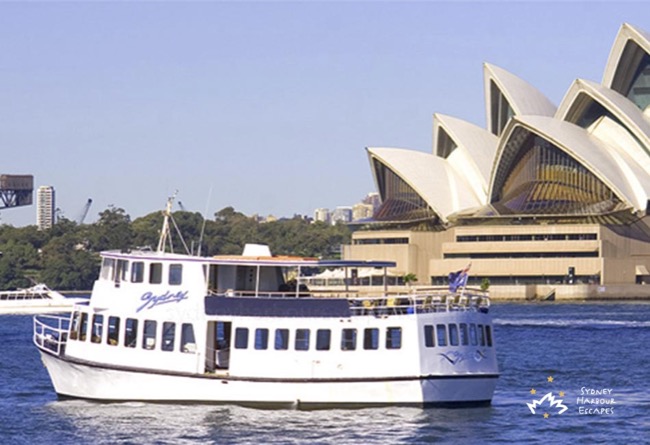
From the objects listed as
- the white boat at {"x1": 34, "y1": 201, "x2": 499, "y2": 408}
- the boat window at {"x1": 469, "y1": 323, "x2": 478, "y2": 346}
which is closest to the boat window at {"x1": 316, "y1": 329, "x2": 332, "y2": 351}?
the white boat at {"x1": 34, "y1": 201, "x2": 499, "y2": 408}

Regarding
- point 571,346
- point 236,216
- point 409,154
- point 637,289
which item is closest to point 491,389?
point 571,346

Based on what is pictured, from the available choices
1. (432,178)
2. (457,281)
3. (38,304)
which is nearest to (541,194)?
(432,178)

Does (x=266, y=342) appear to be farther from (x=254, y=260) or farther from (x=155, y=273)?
(x=155, y=273)

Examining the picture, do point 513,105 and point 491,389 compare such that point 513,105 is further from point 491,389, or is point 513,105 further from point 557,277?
point 491,389

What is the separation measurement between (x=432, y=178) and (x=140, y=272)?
3712 inches

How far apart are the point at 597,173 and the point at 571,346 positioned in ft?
197

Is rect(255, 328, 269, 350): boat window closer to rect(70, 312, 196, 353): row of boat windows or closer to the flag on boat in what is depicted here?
rect(70, 312, 196, 353): row of boat windows

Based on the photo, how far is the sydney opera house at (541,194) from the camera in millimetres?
115688

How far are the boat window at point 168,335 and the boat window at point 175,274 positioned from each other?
1006 millimetres

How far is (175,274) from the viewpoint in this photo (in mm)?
35750

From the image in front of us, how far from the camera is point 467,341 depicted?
114 feet

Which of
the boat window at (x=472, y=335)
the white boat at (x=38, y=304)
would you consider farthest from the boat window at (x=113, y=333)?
the white boat at (x=38, y=304)

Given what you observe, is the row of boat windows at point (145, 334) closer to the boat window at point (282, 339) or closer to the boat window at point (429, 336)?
the boat window at point (282, 339)

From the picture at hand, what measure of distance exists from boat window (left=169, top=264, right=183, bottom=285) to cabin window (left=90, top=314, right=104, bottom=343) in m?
2.13
